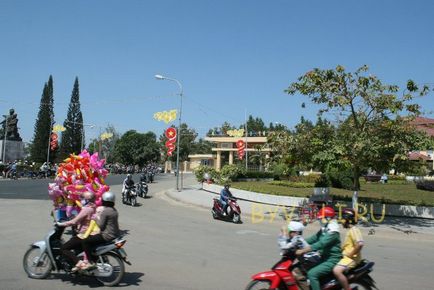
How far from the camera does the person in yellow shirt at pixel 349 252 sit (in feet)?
21.2

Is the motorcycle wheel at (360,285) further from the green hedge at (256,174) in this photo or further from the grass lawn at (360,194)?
the green hedge at (256,174)

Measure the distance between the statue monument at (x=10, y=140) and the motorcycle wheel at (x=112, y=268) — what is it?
41721 mm

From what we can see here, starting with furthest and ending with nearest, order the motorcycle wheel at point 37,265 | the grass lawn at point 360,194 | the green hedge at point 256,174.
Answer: the green hedge at point 256,174 < the grass lawn at point 360,194 < the motorcycle wheel at point 37,265

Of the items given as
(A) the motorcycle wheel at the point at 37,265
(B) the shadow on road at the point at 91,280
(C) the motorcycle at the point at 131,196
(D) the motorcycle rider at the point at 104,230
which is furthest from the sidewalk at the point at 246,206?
(A) the motorcycle wheel at the point at 37,265

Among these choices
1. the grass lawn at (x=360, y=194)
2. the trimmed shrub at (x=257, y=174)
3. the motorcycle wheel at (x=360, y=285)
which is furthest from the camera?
the trimmed shrub at (x=257, y=174)

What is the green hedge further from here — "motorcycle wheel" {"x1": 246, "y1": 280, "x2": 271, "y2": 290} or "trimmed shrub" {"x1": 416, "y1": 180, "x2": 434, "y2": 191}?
"motorcycle wheel" {"x1": 246, "y1": 280, "x2": 271, "y2": 290}

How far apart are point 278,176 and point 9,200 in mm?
25515

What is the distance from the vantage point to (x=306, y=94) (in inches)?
706

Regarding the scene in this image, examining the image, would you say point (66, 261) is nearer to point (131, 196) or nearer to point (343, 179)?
point (131, 196)

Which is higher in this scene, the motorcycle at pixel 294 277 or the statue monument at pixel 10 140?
the statue monument at pixel 10 140

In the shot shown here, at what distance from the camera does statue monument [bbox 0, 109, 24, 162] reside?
149 ft

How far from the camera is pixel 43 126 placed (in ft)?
241

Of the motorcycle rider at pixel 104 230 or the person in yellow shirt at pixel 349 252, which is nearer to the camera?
the person in yellow shirt at pixel 349 252

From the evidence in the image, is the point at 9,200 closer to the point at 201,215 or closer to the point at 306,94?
the point at 201,215
